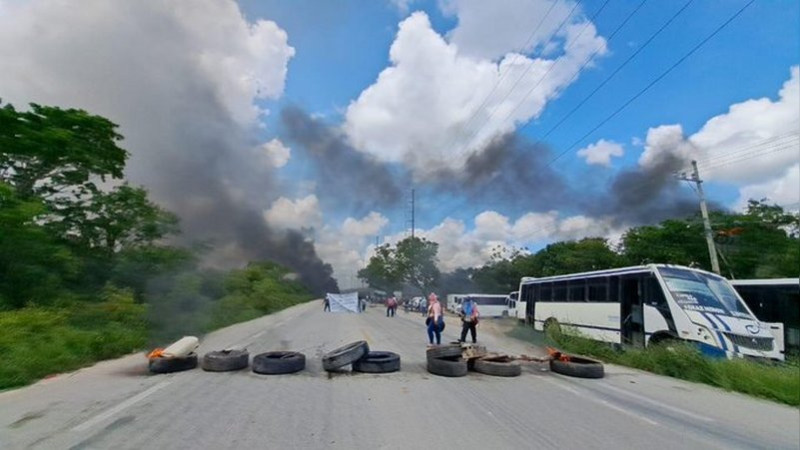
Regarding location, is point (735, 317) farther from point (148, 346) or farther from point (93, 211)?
point (93, 211)

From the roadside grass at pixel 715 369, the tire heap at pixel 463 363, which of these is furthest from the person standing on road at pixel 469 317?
the tire heap at pixel 463 363

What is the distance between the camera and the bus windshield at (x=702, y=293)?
12.2 m

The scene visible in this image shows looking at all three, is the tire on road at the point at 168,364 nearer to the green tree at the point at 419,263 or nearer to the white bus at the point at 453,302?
the white bus at the point at 453,302

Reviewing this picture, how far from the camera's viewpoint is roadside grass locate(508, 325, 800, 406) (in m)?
8.64

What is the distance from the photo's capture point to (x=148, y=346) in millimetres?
12992

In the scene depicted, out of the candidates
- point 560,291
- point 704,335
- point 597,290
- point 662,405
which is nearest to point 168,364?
point 662,405

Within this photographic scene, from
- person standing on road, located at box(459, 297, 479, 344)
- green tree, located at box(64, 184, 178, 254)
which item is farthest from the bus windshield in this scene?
green tree, located at box(64, 184, 178, 254)

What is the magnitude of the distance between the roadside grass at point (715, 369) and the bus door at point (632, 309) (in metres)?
0.72

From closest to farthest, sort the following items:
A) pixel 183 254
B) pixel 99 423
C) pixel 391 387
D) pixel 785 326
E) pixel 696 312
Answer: pixel 99 423, pixel 391 387, pixel 696 312, pixel 785 326, pixel 183 254

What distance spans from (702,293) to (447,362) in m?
7.51

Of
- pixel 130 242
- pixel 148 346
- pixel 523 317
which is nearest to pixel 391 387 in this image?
pixel 148 346

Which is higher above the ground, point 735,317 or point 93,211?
point 93,211

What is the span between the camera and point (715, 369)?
989 centimetres

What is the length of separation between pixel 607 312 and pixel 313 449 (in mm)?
13662
